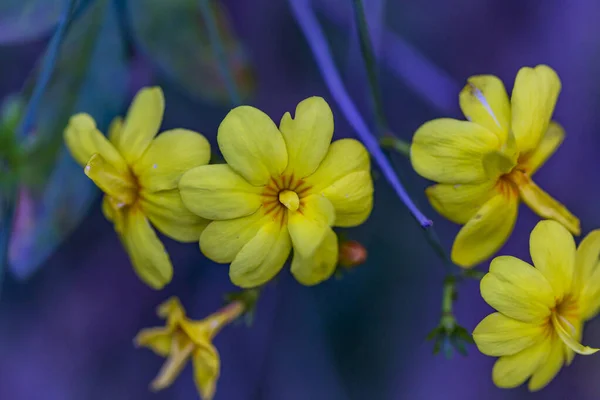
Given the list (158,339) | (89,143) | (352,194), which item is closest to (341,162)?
(352,194)

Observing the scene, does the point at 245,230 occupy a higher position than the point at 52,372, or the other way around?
the point at 245,230

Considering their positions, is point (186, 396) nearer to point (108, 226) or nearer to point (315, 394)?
point (315, 394)

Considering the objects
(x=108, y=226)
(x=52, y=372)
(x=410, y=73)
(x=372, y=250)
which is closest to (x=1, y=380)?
(x=52, y=372)

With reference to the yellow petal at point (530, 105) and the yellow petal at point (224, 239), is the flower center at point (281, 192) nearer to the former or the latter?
the yellow petal at point (224, 239)

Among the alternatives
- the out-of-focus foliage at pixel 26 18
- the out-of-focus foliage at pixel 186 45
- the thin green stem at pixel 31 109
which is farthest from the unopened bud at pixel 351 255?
the out-of-focus foliage at pixel 26 18

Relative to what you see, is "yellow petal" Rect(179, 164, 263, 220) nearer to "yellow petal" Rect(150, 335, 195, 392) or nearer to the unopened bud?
the unopened bud

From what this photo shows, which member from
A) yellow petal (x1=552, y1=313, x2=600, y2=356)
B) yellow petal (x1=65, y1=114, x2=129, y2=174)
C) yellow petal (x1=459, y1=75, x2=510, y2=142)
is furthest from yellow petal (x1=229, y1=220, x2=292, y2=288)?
yellow petal (x1=552, y1=313, x2=600, y2=356)
